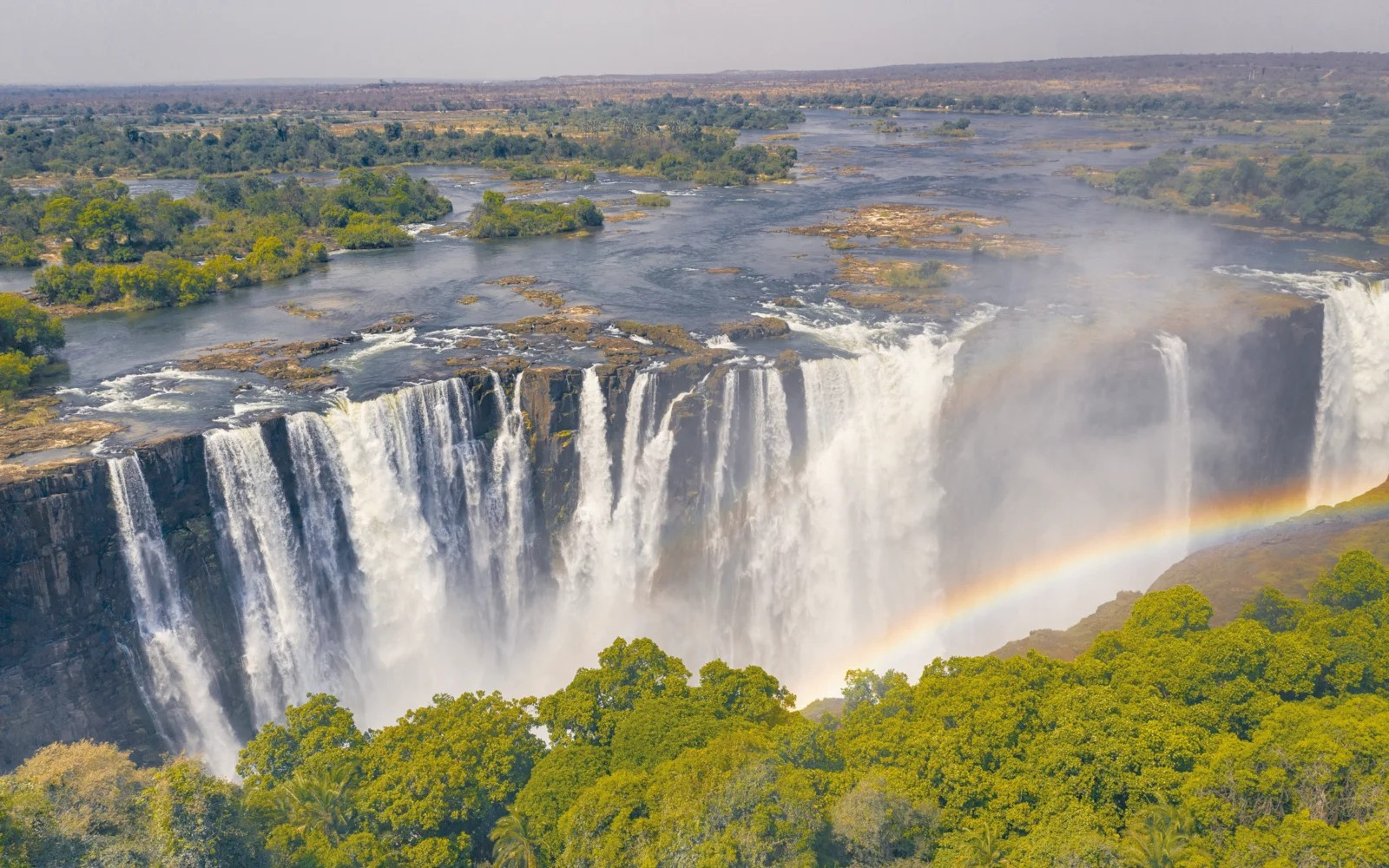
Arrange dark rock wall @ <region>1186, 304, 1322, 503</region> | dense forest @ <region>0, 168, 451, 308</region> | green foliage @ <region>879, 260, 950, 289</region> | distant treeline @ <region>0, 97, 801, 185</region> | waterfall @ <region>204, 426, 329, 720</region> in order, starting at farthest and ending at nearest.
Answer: distant treeline @ <region>0, 97, 801, 185</region>
green foliage @ <region>879, 260, 950, 289</region>
dense forest @ <region>0, 168, 451, 308</region>
dark rock wall @ <region>1186, 304, 1322, 503</region>
waterfall @ <region>204, 426, 329, 720</region>

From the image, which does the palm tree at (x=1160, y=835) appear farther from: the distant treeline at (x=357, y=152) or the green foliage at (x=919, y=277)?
the distant treeline at (x=357, y=152)

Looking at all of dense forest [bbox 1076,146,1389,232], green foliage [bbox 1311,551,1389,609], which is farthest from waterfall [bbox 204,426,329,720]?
dense forest [bbox 1076,146,1389,232]

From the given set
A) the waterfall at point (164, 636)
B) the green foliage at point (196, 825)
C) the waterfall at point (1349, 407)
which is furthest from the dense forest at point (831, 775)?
the waterfall at point (1349, 407)

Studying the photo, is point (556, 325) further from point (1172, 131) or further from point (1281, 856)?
point (1172, 131)

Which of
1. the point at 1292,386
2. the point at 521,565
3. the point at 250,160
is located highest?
the point at 250,160

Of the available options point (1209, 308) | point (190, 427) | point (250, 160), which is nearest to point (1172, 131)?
point (1209, 308)

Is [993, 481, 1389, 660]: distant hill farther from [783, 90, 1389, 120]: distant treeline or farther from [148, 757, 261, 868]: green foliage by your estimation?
[783, 90, 1389, 120]: distant treeline

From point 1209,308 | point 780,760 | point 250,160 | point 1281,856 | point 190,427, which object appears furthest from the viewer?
point 250,160
